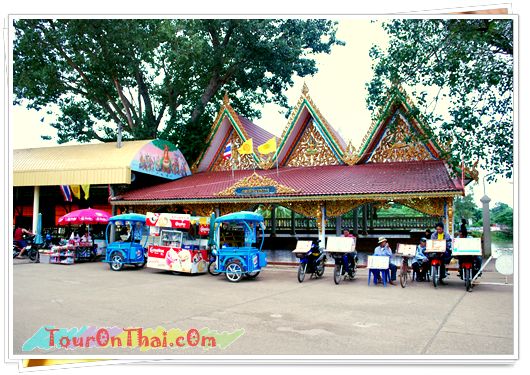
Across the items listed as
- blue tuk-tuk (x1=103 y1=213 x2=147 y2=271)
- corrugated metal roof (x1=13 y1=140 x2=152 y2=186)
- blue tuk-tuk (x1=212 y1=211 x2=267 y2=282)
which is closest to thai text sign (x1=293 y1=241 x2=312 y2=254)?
blue tuk-tuk (x1=212 y1=211 x2=267 y2=282)

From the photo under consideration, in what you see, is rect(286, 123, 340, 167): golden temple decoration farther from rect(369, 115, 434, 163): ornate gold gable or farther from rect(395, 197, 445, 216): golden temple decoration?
rect(395, 197, 445, 216): golden temple decoration

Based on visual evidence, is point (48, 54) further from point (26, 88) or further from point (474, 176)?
point (474, 176)

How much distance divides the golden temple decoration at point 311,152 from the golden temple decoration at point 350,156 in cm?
69

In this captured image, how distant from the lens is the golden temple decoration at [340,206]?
1498cm

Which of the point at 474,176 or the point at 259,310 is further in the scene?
the point at 474,176

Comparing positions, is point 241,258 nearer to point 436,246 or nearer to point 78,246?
point 436,246

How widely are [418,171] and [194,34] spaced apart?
11.3 m

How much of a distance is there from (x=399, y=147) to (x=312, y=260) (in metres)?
7.29

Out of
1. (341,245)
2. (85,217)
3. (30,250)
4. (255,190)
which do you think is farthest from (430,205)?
(30,250)

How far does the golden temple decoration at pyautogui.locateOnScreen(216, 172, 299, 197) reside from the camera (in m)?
15.4

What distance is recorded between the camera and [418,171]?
15.4 metres

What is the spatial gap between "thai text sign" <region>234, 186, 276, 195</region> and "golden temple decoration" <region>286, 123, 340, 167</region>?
369 cm

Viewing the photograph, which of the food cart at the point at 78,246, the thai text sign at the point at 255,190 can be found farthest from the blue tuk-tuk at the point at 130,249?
the thai text sign at the point at 255,190
